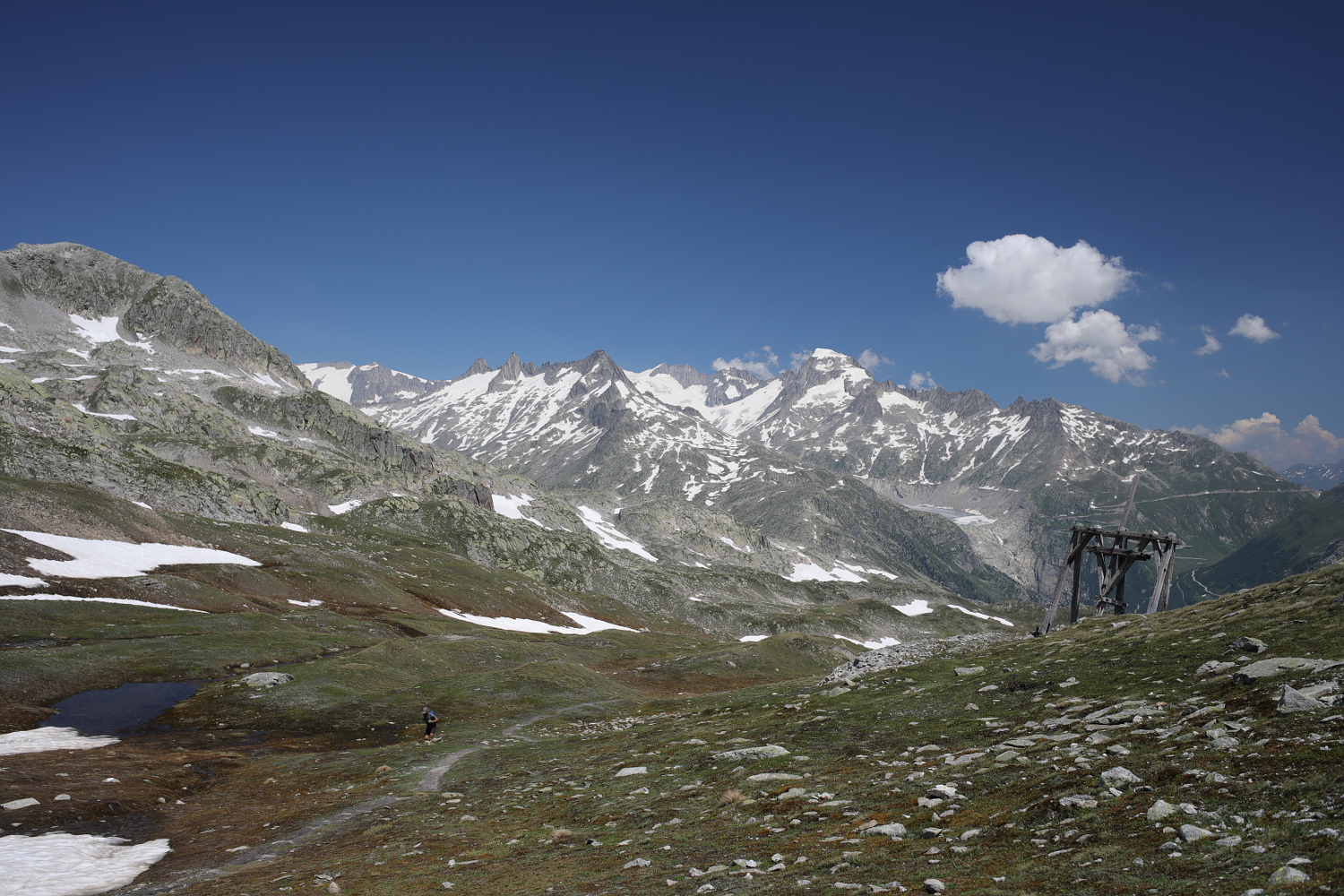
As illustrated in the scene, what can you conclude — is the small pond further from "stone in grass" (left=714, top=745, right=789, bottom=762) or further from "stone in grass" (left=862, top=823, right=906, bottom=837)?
"stone in grass" (left=862, top=823, right=906, bottom=837)

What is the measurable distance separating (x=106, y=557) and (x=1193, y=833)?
→ 129791 mm

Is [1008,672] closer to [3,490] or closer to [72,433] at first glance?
[3,490]

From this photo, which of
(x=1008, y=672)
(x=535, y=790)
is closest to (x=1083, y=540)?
(x=1008, y=672)

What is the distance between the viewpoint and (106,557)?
101m

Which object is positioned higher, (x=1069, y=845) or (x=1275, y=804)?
(x=1275, y=804)

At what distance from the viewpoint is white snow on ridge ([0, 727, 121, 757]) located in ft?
146

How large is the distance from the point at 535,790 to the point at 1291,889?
93.8 ft

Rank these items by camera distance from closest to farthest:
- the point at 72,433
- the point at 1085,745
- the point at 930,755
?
the point at 1085,745 < the point at 930,755 < the point at 72,433

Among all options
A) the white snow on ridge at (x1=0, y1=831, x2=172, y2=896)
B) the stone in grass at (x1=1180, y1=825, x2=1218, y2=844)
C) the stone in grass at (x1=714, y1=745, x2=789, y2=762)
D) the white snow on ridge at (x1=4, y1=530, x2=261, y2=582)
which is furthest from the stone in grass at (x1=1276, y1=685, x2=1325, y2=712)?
the white snow on ridge at (x1=4, y1=530, x2=261, y2=582)

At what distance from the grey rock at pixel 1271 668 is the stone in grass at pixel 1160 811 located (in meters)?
10.3

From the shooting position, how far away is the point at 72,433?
177 meters

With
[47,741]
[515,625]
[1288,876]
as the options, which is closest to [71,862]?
[47,741]

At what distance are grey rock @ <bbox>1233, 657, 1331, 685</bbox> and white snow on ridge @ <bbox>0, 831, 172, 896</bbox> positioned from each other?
37233mm

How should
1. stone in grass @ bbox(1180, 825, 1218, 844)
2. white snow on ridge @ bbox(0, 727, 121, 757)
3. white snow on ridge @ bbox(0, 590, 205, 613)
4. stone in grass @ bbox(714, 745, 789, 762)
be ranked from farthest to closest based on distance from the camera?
1. white snow on ridge @ bbox(0, 590, 205, 613)
2. white snow on ridge @ bbox(0, 727, 121, 757)
3. stone in grass @ bbox(714, 745, 789, 762)
4. stone in grass @ bbox(1180, 825, 1218, 844)
